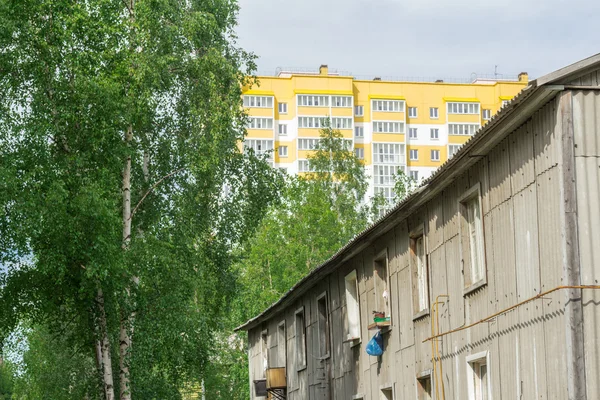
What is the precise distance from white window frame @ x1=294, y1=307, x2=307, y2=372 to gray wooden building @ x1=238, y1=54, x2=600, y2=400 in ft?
18.2

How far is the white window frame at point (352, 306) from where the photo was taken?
23.5 metres

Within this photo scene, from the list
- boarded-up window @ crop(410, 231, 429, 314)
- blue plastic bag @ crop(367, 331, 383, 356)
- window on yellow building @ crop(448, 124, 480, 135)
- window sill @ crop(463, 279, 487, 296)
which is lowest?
blue plastic bag @ crop(367, 331, 383, 356)

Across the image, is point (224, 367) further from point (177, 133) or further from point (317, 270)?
point (317, 270)

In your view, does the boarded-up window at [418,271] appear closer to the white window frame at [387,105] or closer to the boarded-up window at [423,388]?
the boarded-up window at [423,388]

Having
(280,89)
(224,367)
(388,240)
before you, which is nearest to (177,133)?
(388,240)

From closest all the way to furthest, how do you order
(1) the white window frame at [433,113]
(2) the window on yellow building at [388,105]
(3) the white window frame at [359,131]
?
1. (3) the white window frame at [359,131]
2. (2) the window on yellow building at [388,105]
3. (1) the white window frame at [433,113]

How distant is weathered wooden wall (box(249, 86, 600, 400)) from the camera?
12625 mm

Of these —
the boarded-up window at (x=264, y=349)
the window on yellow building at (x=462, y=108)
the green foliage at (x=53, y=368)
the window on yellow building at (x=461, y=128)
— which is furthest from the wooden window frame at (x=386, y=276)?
the window on yellow building at (x=462, y=108)

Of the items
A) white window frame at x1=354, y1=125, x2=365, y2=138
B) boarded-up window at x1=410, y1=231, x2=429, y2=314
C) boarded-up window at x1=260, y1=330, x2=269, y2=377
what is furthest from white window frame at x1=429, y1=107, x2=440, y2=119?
boarded-up window at x1=410, y1=231, x2=429, y2=314

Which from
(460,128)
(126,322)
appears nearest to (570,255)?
(126,322)

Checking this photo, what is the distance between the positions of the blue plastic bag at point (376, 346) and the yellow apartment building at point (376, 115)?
75.4 metres

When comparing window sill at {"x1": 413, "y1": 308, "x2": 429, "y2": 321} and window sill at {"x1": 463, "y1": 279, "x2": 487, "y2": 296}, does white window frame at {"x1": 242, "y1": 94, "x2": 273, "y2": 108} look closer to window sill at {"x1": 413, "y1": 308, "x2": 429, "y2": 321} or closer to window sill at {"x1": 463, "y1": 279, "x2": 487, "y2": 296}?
window sill at {"x1": 413, "y1": 308, "x2": 429, "y2": 321}

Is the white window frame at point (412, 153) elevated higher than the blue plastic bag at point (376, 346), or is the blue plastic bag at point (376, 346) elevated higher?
the white window frame at point (412, 153)

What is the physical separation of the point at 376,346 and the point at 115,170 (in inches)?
313
